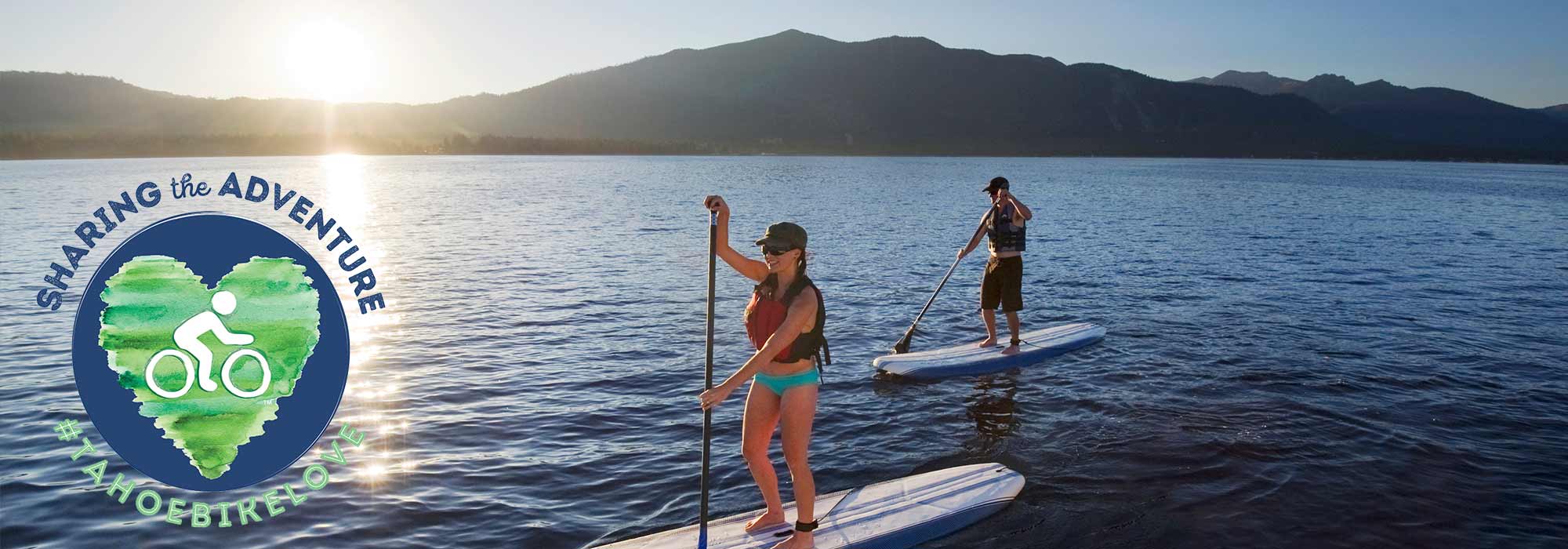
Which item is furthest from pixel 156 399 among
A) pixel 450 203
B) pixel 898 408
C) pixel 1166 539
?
pixel 450 203

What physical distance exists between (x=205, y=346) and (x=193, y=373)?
27cm

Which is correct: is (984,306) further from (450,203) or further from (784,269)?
(450,203)

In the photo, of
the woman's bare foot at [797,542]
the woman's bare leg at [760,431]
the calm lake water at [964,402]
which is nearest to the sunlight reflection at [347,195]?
the calm lake water at [964,402]

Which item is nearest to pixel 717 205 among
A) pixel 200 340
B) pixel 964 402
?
pixel 200 340

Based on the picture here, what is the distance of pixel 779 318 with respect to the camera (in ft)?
21.0

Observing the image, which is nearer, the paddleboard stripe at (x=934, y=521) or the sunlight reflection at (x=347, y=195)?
the paddleboard stripe at (x=934, y=521)

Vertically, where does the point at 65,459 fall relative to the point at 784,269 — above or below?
below

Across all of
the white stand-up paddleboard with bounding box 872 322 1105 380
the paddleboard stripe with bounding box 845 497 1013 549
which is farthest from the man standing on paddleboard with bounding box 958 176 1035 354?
the paddleboard stripe with bounding box 845 497 1013 549

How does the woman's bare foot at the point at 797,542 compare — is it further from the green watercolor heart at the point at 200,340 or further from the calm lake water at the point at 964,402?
the green watercolor heart at the point at 200,340

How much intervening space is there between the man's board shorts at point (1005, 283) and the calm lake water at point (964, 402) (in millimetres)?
1410

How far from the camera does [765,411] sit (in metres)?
6.77

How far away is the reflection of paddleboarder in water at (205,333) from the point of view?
776cm

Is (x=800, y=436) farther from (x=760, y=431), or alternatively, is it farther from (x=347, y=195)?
(x=347, y=195)

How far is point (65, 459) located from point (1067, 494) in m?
10.7
